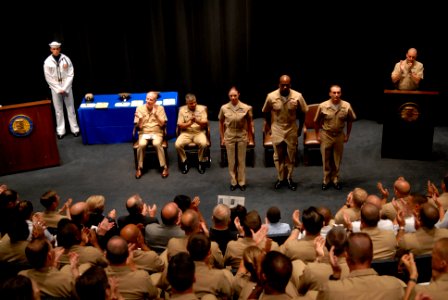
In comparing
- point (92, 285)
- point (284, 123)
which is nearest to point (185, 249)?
point (92, 285)

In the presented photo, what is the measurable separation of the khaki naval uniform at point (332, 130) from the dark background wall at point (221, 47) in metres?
2.92

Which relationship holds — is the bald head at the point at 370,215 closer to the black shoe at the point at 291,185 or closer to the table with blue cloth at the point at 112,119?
the black shoe at the point at 291,185

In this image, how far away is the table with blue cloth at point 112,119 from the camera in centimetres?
914

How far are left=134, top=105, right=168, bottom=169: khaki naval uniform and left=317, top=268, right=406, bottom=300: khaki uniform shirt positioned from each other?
4.82 meters

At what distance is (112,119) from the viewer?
30.2ft

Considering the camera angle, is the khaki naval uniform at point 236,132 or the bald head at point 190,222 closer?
the bald head at point 190,222

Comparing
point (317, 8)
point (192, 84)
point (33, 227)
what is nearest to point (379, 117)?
point (317, 8)

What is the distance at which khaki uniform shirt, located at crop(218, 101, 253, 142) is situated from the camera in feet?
23.5

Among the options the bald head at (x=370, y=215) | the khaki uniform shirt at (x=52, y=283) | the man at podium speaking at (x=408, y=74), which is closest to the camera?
the khaki uniform shirt at (x=52, y=283)

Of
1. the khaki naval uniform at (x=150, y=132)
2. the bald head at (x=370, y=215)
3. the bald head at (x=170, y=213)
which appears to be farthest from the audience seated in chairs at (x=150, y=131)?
the bald head at (x=370, y=215)

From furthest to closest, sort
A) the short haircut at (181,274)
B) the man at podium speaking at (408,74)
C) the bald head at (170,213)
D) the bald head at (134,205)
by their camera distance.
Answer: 1. the man at podium speaking at (408,74)
2. the bald head at (134,205)
3. the bald head at (170,213)
4. the short haircut at (181,274)

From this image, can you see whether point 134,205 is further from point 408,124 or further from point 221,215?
point 408,124

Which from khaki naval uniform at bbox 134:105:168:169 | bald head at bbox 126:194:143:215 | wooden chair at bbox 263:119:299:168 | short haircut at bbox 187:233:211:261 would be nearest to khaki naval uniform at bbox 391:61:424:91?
wooden chair at bbox 263:119:299:168

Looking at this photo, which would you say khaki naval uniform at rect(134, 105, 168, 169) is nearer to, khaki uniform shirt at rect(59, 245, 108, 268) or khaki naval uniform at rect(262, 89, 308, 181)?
khaki naval uniform at rect(262, 89, 308, 181)
